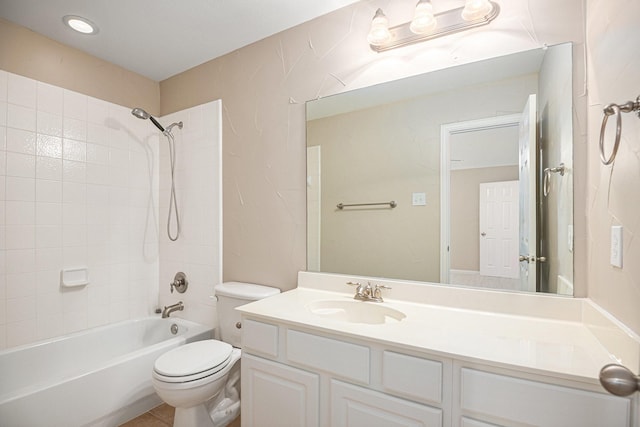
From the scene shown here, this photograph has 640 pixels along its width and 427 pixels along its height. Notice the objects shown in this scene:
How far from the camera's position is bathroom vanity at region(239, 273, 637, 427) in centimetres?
82

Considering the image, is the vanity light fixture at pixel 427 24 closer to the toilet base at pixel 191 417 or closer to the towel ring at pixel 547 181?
the towel ring at pixel 547 181

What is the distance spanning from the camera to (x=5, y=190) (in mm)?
1814

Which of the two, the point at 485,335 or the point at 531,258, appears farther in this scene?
the point at 531,258

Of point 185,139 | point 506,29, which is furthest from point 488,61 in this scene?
point 185,139

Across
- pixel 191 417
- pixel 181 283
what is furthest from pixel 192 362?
pixel 181 283

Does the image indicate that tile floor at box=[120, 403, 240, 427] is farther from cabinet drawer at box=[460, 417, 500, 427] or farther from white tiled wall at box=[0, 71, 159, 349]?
cabinet drawer at box=[460, 417, 500, 427]

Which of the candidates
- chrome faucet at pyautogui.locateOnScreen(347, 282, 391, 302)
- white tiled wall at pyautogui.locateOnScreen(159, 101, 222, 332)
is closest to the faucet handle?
chrome faucet at pyautogui.locateOnScreen(347, 282, 391, 302)

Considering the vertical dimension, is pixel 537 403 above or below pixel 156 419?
above

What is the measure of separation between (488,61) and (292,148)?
1117 mm

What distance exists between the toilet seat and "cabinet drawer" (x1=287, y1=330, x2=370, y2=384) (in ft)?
1.92

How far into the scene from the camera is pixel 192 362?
62.3 inches

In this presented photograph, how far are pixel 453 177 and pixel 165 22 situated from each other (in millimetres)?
1926

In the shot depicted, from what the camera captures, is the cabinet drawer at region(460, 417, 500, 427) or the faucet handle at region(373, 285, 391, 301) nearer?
the cabinet drawer at region(460, 417, 500, 427)

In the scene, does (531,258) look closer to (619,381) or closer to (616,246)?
(616,246)
